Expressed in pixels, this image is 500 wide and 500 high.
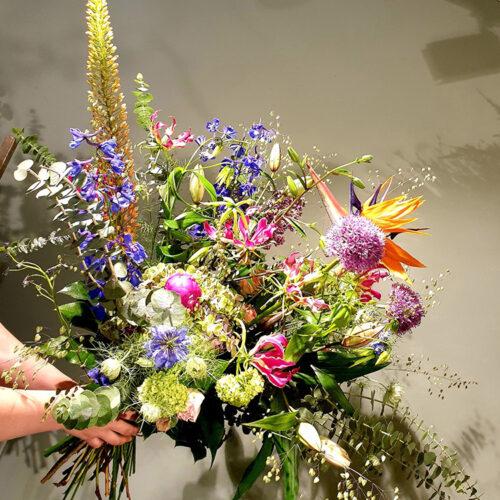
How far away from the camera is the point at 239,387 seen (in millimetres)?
811

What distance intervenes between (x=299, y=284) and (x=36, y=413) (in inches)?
17.2

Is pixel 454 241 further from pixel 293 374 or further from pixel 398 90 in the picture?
pixel 293 374

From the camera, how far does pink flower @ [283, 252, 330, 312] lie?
2.88 ft

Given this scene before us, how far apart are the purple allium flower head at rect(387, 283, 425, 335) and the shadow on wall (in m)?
0.84

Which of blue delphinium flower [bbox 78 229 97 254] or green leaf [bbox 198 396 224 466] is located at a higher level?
blue delphinium flower [bbox 78 229 97 254]

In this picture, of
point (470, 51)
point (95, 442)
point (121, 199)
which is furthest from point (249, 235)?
point (470, 51)

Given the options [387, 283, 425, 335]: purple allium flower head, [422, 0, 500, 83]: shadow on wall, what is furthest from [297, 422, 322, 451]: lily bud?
[422, 0, 500, 83]: shadow on wall

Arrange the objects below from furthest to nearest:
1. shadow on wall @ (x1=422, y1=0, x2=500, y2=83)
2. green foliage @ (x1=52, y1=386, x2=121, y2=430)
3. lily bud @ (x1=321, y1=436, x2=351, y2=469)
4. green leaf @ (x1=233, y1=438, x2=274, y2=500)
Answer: shadow on wall @ (x1=422, y1=0, x2=500, y2=83) < green leaf @ (x1=233, y1=438, x2=274, y2=500) < lily bud @ (x1=321, y1=436, x2=351, y2=469) < green foliage @ (x1=52, y1=386, x2=121, y2=430)

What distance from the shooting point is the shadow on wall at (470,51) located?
1.51 meters

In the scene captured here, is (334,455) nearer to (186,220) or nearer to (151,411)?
(151,411)

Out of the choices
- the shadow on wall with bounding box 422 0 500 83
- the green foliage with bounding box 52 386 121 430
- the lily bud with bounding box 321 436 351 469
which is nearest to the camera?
the green foliage with bounding box 52 386 121 430

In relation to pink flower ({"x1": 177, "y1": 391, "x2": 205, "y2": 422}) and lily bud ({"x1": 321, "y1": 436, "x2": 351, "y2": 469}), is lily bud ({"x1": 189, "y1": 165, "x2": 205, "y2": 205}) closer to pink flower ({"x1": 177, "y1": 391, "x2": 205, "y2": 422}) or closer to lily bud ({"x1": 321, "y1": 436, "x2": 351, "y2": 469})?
pink flower ({"x1": 177, "y1": 391, "x2": 205, "y2": 422})

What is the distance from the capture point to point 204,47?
4.81ft

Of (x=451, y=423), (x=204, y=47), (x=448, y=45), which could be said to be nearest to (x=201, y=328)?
(x=451, y=423)
